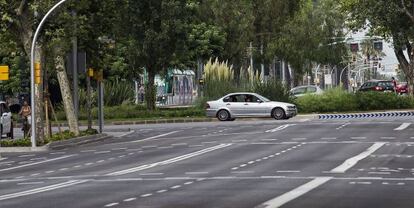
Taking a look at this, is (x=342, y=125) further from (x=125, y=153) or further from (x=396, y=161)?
(x=396, y=161)

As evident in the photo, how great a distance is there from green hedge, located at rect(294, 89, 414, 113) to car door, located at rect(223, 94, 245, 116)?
6.28m

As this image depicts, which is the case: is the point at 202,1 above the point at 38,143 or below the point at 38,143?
above

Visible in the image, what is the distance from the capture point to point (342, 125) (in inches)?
1425

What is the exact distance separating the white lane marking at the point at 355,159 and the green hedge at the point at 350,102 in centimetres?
2456

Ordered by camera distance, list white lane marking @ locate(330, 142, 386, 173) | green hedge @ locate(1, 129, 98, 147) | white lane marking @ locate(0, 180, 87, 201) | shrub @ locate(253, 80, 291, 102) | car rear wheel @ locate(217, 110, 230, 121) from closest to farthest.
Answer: white lane marking @ locate(0, 180, 87, 201)
white lane marking @ locate(330, 142, 386, 173)
green hedge @ locate(1, 129, 98, 147)
car rear wheel @ locate(217, 110, 230, 121)
shrub @ locate(253, 80, 291, 102)

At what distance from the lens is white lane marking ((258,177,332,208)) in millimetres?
12953

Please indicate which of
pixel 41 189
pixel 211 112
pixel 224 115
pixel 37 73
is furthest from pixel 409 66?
pixel 41 189

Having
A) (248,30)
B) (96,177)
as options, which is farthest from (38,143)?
(248,30)

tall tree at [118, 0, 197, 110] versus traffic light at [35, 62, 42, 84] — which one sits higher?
tall tree at [118, 0, 197, 110]

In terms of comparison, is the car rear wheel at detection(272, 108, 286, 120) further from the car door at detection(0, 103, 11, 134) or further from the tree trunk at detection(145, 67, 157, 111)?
the car door at detection(0, 103, 11, 134)

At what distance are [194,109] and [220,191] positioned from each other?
36.6 meters

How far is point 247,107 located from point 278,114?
167cm

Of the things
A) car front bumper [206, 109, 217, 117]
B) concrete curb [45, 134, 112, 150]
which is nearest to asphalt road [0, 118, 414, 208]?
concrete curb [45, 134, 112, 150]

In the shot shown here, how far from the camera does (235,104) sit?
4584 centimetres
